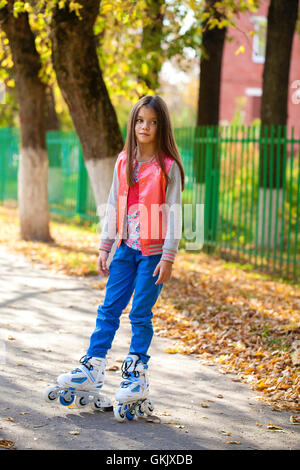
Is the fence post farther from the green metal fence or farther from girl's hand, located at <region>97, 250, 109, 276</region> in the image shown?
girl's hand, located at <region>97, 250, 109, 276</region>

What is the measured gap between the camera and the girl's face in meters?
4.29

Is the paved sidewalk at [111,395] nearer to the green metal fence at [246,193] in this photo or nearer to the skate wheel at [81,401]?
the skate wheel at [81,401]

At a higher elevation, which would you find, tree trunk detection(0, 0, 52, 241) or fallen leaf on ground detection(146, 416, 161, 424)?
tree trunk detection(0, 0, 52, 241)

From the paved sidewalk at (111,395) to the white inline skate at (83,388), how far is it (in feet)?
0.21

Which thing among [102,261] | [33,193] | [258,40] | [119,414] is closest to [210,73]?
[33,193]

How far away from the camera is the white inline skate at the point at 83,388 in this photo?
166 inches

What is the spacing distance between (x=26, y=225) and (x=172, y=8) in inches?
180

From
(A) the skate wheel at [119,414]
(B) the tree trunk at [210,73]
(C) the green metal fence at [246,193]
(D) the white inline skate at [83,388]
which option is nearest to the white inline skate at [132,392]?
(A) the skate wheel at [119,414]

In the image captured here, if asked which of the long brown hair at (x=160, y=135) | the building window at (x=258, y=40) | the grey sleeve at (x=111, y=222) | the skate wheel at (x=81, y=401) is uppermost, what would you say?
the building window at (x=258, y=40)

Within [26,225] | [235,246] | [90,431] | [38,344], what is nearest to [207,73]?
[235,246]

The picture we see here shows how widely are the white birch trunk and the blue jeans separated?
8.27 meters

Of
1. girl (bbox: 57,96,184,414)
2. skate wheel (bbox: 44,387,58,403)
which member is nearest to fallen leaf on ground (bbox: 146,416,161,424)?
girl (bbox: 57,96,184,414)

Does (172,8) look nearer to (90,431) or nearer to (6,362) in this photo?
(6,362)

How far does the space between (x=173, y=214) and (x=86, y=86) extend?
17.1 ft
